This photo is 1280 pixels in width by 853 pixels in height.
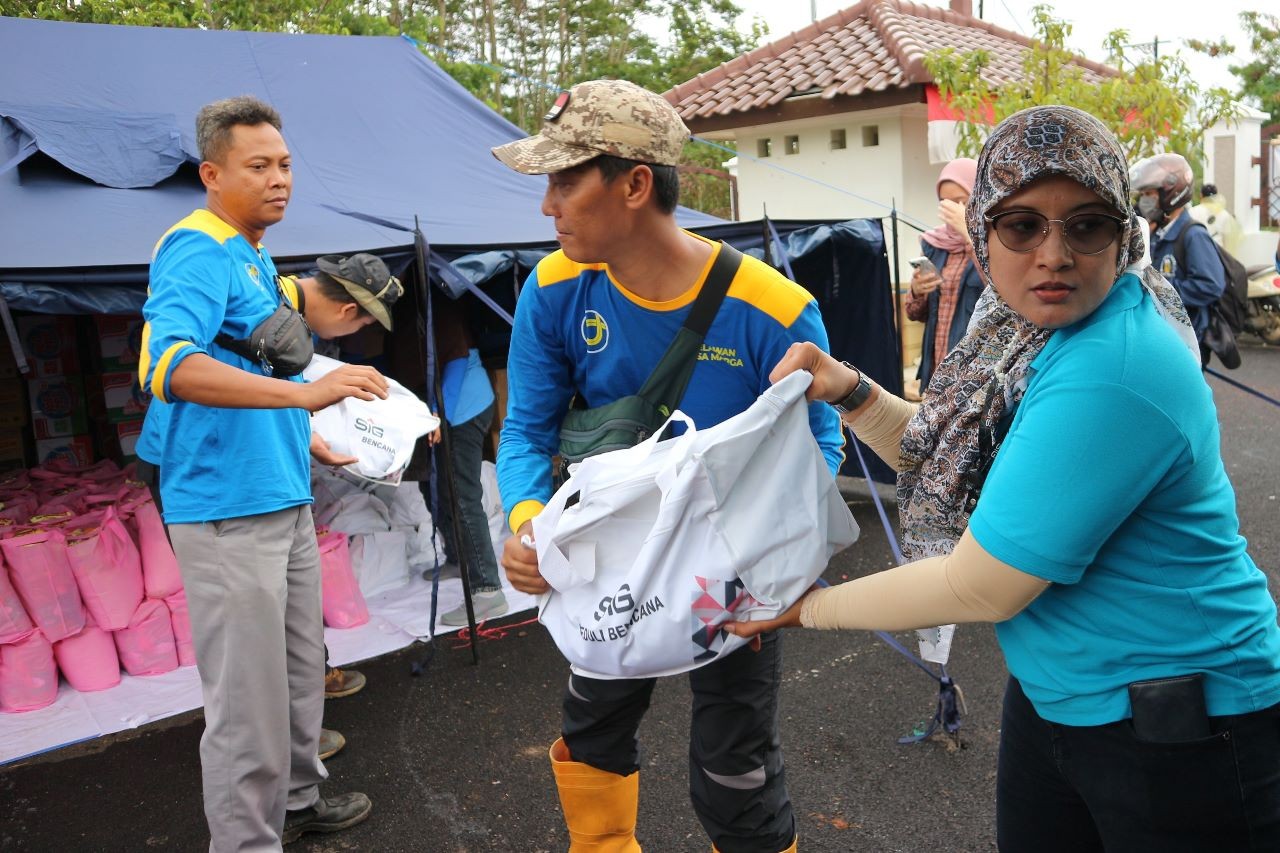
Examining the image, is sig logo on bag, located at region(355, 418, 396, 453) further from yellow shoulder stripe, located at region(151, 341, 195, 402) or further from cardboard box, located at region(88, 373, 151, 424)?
cardboard box, located at region(88, 373, 151, 424)

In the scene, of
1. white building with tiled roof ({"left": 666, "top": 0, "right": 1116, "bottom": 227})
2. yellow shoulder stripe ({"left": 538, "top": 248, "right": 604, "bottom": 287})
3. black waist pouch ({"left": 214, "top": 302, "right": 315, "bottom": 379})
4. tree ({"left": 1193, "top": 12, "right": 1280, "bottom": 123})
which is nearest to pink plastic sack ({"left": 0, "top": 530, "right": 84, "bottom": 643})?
black waist pouch ({"left": 214, "top": 302, "right": 315, "bottom": 379})

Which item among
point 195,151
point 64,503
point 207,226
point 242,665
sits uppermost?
point 195,151

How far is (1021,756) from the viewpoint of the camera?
1.71m

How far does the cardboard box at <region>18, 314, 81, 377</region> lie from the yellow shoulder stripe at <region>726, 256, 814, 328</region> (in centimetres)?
467

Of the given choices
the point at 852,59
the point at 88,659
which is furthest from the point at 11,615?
A: the point at 852,59

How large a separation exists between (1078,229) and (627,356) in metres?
0.96

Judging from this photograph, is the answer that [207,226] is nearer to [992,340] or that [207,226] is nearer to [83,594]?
[992,340]

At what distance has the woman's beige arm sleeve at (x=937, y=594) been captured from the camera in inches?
54.6

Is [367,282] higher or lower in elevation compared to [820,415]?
higher

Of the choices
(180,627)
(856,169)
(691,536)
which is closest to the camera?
(691,536)

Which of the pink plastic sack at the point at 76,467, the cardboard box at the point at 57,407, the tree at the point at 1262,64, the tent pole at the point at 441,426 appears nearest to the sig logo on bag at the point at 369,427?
the tent pole at the point at 441,426

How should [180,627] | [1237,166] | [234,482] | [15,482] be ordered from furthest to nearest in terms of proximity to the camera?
[1237,166] < [15,482] < [180,627] < [234,482]

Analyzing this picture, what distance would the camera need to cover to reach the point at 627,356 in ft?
6.96

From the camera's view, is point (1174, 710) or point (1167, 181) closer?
point (1174, 710)
